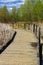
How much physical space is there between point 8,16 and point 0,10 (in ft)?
6.86

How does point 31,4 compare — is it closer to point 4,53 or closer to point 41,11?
point 41,11

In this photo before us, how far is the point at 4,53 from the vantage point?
8.74 metres

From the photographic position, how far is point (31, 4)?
182 ft

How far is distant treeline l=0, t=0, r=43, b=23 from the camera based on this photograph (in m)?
52.0

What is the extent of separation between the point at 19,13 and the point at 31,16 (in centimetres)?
334

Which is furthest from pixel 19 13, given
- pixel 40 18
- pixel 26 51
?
pixel 26 51

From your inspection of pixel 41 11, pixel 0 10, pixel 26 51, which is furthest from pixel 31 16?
pixel 26 51

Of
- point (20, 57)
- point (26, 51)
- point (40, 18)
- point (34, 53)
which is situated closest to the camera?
point (20, 57)

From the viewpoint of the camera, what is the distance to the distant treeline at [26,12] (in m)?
52.0

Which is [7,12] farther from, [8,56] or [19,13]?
[8,56]

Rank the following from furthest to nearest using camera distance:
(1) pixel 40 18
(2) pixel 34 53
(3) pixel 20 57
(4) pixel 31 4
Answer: (4) pixel 31 4 < (1) pixel 40 18 < (2) pixel 34 53 < (3) pixel 20 57

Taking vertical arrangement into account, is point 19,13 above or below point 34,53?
below

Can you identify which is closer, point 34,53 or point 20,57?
point 20,57

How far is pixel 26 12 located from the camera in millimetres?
55531
